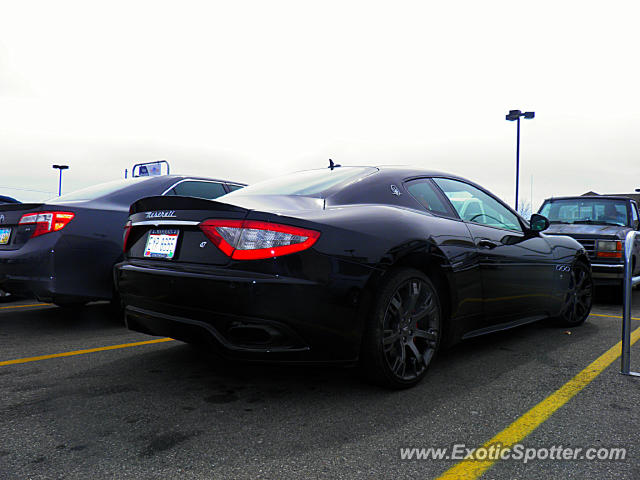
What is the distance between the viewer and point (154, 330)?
9.80 ft

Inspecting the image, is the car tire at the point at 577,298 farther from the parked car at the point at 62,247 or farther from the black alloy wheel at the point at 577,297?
the parked car at the point at 62,247

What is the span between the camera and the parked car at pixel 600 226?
24.1 ft

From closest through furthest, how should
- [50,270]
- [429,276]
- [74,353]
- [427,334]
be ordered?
[427,334]
[429,276]
[74,353]
[50,270]

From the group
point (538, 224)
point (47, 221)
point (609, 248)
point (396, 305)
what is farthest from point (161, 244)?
point (609, 248)

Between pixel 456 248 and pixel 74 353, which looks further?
pixel 74 353

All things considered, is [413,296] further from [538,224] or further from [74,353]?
[74,353]

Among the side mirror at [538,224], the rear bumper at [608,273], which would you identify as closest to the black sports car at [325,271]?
the side mirror at [538,224]

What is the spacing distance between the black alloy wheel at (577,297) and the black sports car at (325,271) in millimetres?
1545

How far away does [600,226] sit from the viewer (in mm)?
8031

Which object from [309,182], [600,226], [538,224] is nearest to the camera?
[309,182]

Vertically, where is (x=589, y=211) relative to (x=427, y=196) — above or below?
above

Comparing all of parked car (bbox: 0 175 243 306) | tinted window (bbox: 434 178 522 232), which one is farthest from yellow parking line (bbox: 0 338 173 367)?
Result: tinted window (bbox: 434 178 522 232)

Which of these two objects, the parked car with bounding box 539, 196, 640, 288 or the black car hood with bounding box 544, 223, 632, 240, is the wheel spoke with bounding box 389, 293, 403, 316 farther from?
the parked car with bounding box 539, 196, 640, 288

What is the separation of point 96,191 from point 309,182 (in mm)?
2731
